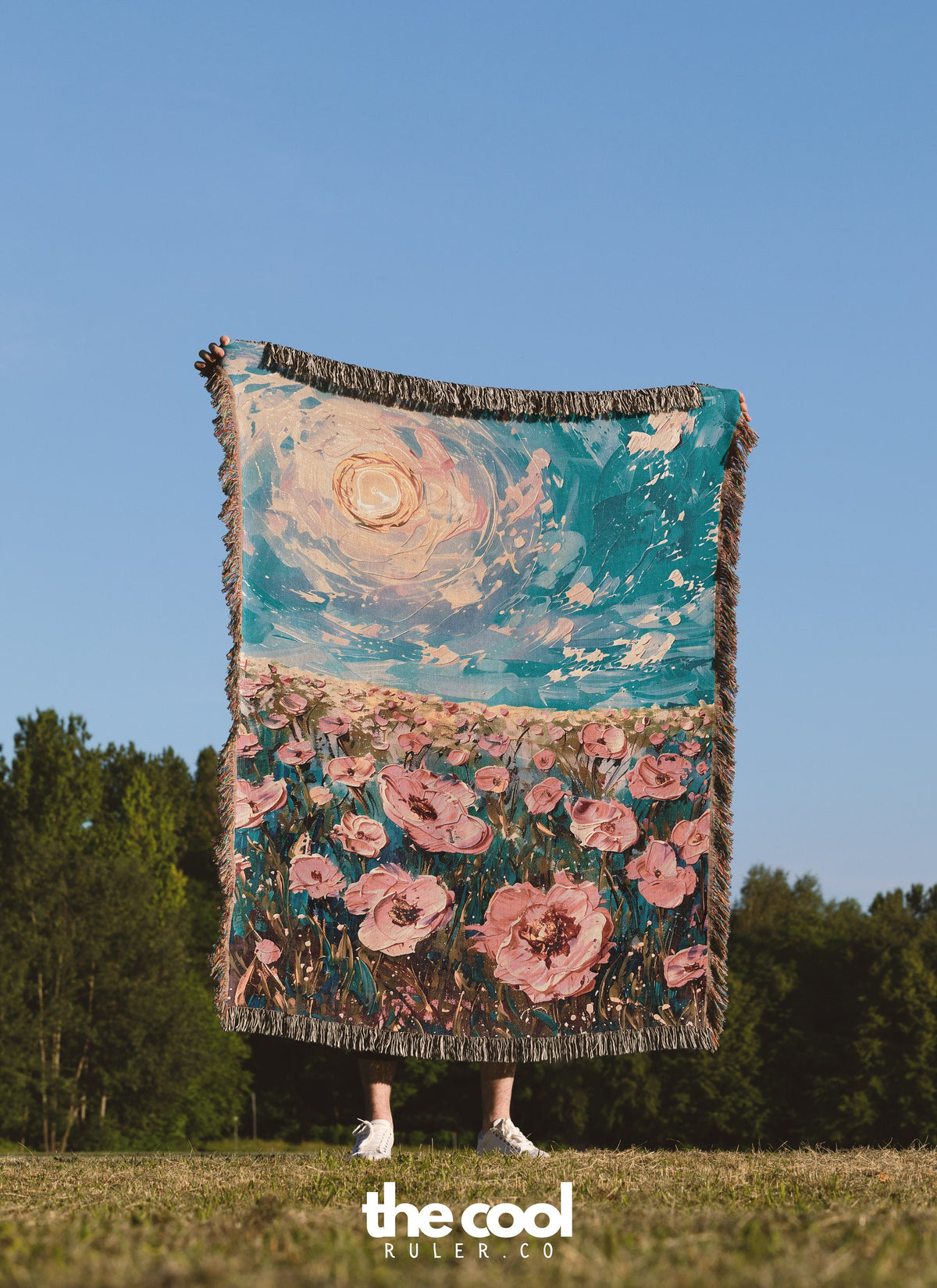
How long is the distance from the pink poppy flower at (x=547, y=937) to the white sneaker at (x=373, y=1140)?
42.2 inches

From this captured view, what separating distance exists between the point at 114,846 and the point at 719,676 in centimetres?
3642

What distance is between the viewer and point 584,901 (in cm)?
775

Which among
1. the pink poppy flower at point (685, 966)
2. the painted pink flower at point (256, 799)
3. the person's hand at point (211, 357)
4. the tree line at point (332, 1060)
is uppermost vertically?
the person's hand at point (211, 357)

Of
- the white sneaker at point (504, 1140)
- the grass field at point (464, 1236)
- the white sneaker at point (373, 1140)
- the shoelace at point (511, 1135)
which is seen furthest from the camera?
the shoelace at point (511, 1135)

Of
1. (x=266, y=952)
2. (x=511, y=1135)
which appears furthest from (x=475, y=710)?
(x=511, y=1135)

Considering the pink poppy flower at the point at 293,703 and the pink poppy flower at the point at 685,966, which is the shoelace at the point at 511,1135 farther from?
the pink poppy flower at the point at 293,703

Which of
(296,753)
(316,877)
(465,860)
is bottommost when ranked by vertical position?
(316,877)

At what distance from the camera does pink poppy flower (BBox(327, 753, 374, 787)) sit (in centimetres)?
746

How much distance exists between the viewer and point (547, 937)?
7.63m

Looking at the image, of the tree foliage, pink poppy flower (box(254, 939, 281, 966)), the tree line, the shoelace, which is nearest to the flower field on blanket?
pink poppy flower (box(254, 939, 281, 966))

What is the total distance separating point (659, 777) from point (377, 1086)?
2516 millimetres

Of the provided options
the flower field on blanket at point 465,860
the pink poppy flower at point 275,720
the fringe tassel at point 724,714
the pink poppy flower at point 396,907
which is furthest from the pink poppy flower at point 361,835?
the fringe tassel at point 724,714

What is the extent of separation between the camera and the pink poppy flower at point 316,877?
23.7ft

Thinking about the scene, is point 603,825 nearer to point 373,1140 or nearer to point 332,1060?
point 373,1140
